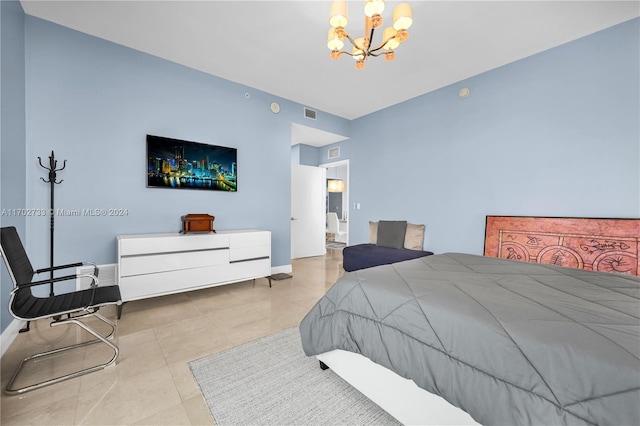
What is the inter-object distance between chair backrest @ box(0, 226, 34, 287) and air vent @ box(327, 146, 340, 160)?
16.7 ft

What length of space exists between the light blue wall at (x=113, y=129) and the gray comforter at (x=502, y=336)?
2658mm

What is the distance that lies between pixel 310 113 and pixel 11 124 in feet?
12.4

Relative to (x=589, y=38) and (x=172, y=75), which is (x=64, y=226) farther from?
(x=589, y=38)

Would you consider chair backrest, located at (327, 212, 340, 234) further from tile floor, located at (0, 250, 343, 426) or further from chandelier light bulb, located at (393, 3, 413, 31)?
chandelier light bulb, located at (393, 3, 413, 31)

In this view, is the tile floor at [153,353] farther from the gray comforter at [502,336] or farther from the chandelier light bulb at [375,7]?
the chandelier light bulb at [375,7]

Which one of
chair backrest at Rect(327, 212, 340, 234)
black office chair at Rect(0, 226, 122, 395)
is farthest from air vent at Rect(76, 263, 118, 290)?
chair backrest at Rect(327, 212, 340, 234)

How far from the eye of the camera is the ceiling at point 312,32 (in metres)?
2.43

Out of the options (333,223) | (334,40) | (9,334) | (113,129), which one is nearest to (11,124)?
(113,129)

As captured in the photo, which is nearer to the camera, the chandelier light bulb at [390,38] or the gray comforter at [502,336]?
the gray comforter at [502,336]

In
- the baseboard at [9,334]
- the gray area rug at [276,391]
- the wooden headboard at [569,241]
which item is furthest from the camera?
the wooden headboard at [569,241]

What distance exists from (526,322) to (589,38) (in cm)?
Answer: 360

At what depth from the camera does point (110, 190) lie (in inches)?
118

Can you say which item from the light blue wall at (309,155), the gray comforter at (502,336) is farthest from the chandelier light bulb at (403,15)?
the light blue wall at (309,155)

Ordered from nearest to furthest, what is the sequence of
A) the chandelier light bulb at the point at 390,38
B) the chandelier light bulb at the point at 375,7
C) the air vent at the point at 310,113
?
the chandelier light bulb at the point at 375,7 < the chandelier light bulb at the point at 390,38 < the air vent at the point at 310,113
